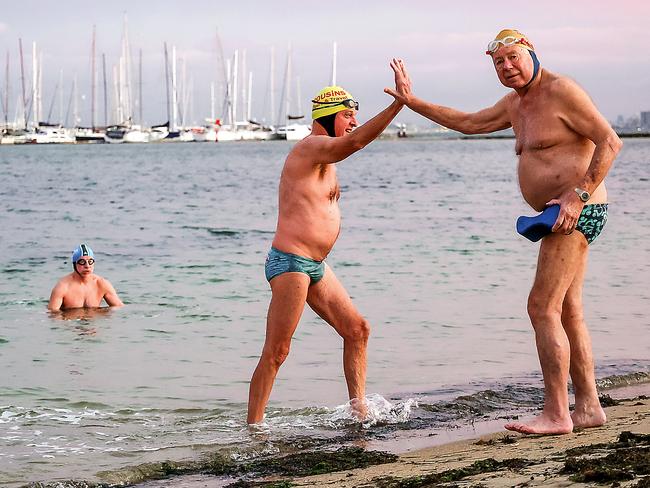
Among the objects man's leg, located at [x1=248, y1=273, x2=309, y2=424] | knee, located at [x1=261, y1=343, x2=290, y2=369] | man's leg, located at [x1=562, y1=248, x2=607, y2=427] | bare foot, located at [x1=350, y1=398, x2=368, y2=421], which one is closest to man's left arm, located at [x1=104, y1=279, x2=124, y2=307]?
bare foot, located at [x1=350, y1=398, x2=368, y2=421]

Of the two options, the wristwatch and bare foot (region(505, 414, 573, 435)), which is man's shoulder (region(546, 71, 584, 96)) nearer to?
the wristwatch

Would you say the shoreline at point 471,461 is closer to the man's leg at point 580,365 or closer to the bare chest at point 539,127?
the man's leg at point 580,365

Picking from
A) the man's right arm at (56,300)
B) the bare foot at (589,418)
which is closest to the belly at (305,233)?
the bare foot at (589,418)

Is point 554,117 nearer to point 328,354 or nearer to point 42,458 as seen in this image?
point 42,458

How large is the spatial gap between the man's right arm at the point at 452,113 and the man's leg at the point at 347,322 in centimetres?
117

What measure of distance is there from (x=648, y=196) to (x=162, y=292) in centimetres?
2214

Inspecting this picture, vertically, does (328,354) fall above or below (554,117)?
below

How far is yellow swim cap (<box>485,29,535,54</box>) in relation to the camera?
609cm

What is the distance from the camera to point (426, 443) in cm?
702

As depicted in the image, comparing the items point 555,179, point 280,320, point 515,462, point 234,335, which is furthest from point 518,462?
point 234,335

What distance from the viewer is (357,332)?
7438 millimetres

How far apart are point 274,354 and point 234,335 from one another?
166 inches

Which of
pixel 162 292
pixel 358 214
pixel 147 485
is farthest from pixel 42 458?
pixel 358 214

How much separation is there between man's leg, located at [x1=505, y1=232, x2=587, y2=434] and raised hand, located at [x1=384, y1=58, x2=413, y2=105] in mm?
1176
